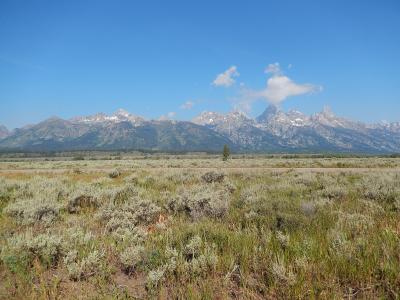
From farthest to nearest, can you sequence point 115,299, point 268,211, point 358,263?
point 268,211
point 358,263
point 115,299

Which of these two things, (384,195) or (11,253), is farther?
(384,195)

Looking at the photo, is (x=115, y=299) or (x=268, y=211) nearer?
(x=115, y=299)

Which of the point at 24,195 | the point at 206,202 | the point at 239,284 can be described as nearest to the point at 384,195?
the point at 206,202

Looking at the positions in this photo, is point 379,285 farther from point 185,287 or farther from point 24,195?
point 24,195

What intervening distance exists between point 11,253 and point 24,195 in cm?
873

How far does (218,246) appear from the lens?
19.9 ft

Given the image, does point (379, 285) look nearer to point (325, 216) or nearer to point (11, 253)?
point (325, 216)

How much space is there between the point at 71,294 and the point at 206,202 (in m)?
5.69

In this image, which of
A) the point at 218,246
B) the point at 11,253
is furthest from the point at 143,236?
the point at 11,253

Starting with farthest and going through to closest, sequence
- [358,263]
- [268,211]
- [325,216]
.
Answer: [268,211]
[325,216]
[358,263]

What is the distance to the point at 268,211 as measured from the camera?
850cm

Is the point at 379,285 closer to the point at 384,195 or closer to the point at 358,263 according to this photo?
the point at 358,263

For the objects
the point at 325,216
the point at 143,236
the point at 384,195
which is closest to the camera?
the point at 143,236

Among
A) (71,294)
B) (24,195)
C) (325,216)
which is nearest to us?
(71,294)
